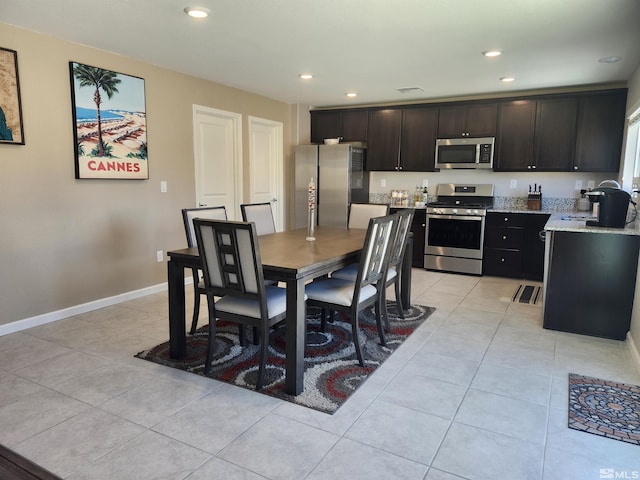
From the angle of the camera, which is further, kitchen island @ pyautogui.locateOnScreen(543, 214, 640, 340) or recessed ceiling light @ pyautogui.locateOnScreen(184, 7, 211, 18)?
kitchen island @ pyautogui.locateOnScreen(543, 214, 640, 340)

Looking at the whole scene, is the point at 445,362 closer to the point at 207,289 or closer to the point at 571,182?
the point at 207,289

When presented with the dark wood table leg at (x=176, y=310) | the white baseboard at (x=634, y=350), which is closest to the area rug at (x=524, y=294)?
the white baseboard at (x=634, y=350)

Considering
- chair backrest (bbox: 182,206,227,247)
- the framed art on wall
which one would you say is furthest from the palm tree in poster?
chair backrest (bbox: 182,206,227,247)

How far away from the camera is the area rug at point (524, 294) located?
438 centimetres

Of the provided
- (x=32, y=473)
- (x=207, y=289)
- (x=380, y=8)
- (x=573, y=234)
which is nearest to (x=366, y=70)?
(x=380, y=8)

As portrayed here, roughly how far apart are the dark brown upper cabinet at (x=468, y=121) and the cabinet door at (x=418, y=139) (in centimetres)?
12

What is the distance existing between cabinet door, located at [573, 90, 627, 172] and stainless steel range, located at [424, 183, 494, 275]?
113cm

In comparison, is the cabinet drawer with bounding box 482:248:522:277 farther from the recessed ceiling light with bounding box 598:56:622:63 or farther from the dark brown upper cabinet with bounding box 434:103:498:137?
the recessed ceiling light with bounding box 598:56:622:63

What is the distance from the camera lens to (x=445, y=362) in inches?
113

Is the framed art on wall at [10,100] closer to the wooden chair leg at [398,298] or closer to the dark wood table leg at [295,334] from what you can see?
the dark wood table leg at [295,334]

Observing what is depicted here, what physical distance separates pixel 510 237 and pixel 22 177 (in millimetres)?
5063

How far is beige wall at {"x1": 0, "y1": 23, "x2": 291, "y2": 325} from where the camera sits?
10.9 ft

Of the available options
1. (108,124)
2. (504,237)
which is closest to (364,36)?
(108,124)

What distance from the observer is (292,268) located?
233 cm
